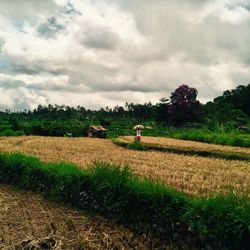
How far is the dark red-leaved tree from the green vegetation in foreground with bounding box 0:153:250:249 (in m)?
35.4

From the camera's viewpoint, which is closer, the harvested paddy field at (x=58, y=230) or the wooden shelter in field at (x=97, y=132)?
the harvested paddy field at (x=58, y=230)

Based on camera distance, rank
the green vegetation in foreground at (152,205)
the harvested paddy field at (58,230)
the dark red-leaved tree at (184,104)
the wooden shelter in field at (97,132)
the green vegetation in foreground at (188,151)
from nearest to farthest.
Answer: the green vegetation in foreground at (152,205)
the harvested paddy field at (58,230)
the green vegetation in foreground at (188,151)
the wooden shelter in field at (97,132)
the dark red-leaved tree at (184,104)

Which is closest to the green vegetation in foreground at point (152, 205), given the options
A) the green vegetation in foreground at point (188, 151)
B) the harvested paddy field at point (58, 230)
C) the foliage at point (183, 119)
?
the harvested paddy field at point (58, 230)

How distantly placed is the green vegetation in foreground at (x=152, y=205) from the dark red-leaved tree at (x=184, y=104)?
3541cm

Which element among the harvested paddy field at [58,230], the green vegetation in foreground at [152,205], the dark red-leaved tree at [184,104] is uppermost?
the dark red-leaved tree at [184,104]

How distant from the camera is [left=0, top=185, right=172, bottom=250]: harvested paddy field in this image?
21.5 feet

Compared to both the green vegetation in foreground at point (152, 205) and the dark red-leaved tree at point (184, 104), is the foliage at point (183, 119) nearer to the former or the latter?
the dark red-leaved tree at point (184, 104)

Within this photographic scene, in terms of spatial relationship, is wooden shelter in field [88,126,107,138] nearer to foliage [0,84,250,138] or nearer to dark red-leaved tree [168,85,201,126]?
foliage [0,84,250,138]

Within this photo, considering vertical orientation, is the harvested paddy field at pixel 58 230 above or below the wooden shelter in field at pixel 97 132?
below

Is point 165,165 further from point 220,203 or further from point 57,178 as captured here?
point 220,203

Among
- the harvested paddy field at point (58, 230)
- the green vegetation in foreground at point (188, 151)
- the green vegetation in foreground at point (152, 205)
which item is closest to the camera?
the green vegetation in foreground at point (152, 205)

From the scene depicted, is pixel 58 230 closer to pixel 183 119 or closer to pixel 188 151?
pixel 188 151

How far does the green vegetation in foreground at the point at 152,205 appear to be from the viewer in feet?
19.6

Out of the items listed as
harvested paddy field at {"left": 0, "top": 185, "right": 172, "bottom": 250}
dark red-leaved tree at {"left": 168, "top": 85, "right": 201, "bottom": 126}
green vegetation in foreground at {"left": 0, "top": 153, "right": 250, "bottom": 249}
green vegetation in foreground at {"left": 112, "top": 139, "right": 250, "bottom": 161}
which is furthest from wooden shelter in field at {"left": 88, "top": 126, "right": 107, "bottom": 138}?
harvested paddy field at {"left": 0, "top": 185, "right": 172, "bottom": 250}
